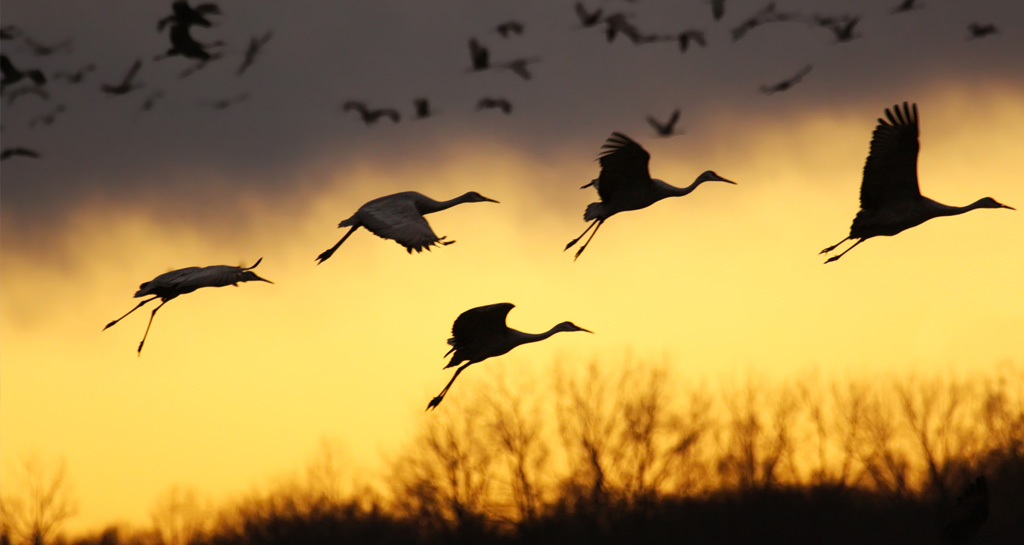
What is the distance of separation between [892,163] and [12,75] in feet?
59.5

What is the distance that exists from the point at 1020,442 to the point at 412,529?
18786 millimetres

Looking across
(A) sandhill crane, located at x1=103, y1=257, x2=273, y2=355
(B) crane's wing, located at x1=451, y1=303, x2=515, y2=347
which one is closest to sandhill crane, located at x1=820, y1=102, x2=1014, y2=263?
(B) crane's wing, located at x1=451, y1=303, x2=515, y2=347

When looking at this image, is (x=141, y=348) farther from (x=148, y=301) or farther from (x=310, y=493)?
(x=310, y=493)

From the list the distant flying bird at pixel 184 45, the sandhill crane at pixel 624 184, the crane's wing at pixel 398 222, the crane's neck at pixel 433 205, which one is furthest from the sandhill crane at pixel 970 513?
the distant flying bird at pixel 184 45

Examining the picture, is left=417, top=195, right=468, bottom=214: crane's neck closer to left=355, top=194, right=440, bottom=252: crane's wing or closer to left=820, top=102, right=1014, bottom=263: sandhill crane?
left=355, top=194, right=440, bottom=252: crane's wing

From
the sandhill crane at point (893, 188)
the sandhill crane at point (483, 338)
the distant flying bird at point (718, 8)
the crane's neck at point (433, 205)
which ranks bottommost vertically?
the sandhill crane at point (483, 338)

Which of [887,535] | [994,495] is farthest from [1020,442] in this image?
[887,535]

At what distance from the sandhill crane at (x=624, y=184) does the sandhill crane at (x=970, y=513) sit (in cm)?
562

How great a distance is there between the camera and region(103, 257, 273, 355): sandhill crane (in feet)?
56.6

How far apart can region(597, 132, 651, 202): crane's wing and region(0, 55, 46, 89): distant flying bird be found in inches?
545

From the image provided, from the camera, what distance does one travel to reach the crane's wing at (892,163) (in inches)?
728

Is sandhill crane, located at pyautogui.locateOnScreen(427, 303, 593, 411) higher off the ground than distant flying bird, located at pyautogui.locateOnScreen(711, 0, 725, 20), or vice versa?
distant flying bird, located at pyautogui.locateOnScreen(711, 0, 725, 20)

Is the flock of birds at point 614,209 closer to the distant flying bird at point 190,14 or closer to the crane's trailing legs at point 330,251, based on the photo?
the crane's trailing legs at point 330,251

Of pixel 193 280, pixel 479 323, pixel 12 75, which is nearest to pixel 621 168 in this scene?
pixel 479 323
